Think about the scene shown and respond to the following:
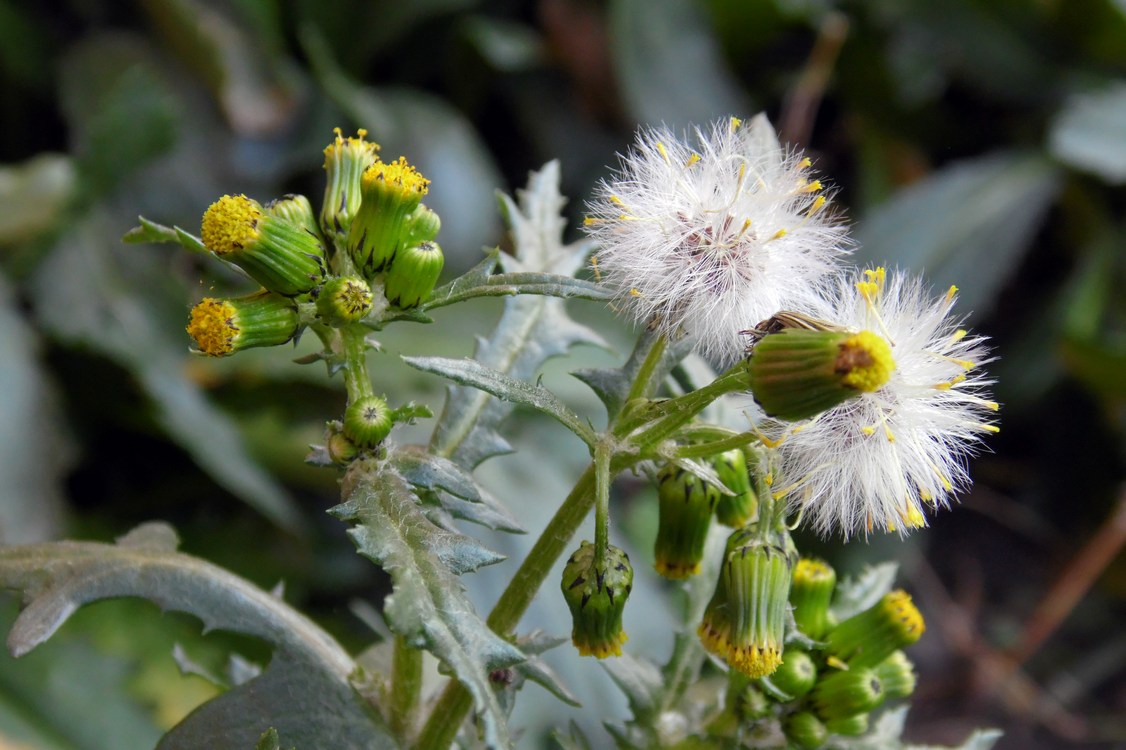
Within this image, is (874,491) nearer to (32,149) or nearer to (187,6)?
(187,6)

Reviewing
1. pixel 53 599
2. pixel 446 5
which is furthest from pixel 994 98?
pixel 53 599

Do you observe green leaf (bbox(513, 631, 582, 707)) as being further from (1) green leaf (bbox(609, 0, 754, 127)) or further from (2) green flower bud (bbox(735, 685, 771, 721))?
(1) green leaf (bbox(609, 0, 754, 127))

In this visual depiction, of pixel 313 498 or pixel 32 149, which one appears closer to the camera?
pixel 313 498

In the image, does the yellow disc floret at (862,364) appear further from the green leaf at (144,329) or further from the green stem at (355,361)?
the green leaf at (144,329)

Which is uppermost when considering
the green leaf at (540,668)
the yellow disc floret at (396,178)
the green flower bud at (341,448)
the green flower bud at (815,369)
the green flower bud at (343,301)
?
the green flower bud at (815,369)

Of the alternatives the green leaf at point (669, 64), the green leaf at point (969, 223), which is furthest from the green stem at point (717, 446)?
the green leaf at point (669, 64)

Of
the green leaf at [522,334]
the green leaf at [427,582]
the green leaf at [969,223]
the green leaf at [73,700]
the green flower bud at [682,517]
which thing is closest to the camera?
the green leaf at [427,582]

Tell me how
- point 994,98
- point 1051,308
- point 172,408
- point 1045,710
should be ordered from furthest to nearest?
1. point 994,98
2. point 1051,308
3. point 1045,710
4. point 172,408
